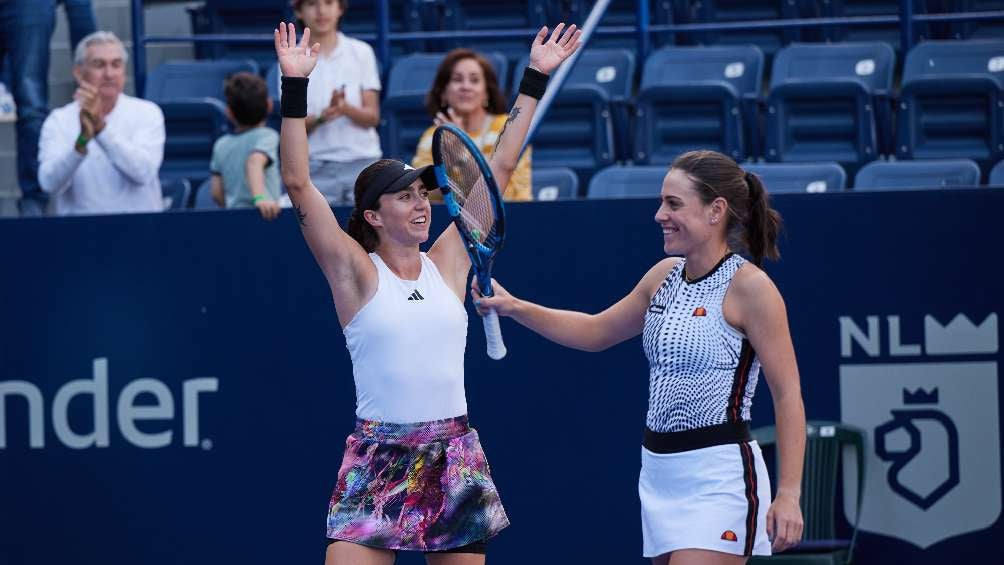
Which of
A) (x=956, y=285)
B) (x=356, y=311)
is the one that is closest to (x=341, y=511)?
(x=356, y=311)

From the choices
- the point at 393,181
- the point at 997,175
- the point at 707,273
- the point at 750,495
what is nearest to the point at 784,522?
the point at 750,495

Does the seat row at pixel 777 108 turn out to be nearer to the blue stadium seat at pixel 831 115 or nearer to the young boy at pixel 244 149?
the blue stadium seat at pixel 831 115

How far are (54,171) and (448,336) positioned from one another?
2.95 metres

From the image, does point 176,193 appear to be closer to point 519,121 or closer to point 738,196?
point 519,121

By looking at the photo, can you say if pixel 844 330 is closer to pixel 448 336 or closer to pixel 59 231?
pixel 448 336

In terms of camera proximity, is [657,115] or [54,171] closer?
[54,171]

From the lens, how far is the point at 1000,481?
5523 millimetres

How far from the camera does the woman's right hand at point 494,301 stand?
13.6 feet

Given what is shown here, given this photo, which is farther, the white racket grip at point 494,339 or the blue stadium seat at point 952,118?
the blue stadium seat at point 952,118

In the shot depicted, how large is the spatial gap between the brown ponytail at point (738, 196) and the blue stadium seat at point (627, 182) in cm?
286

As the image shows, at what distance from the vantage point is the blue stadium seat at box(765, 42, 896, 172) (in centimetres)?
783

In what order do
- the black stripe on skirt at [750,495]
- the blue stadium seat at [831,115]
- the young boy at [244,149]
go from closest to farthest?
1. the black stripe on skirt at [750,495]
2. the young boy at [244,149]
3. the blue stadium seat at [831,115]

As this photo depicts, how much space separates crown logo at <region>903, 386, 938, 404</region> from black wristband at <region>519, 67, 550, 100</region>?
2004 mm

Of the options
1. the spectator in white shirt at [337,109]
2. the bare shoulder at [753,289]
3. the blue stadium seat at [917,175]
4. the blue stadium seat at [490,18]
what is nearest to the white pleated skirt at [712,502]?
the bare shoulder at [753,289]
